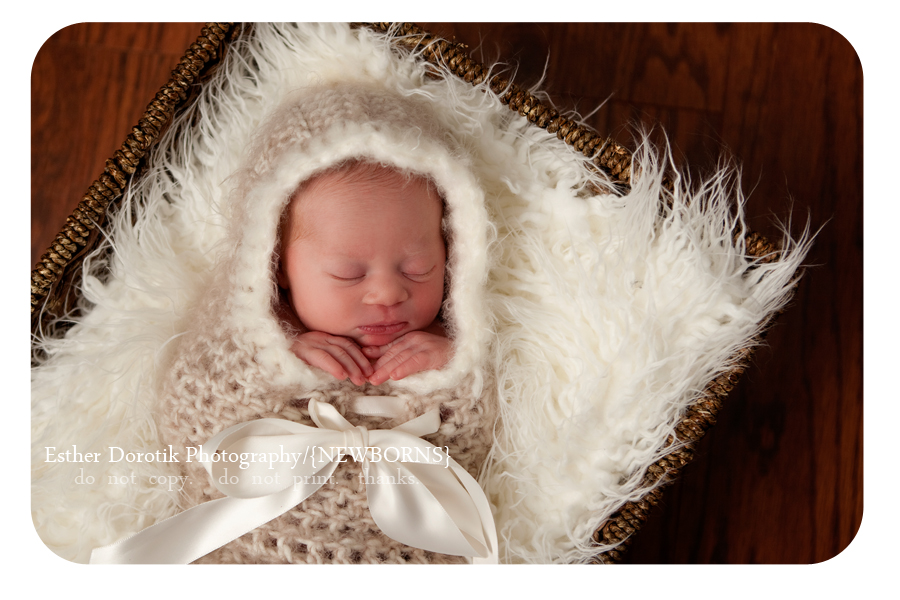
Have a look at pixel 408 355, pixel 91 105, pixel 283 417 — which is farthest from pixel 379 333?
pixel 91 105

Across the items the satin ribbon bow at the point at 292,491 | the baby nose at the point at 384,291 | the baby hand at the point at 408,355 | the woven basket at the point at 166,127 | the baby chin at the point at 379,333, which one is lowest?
the satin ribbon bow at the point at 292,491

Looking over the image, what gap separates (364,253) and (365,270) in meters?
0.03

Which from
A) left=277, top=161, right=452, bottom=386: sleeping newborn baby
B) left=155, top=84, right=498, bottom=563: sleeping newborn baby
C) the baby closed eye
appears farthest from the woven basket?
the baby closed eye

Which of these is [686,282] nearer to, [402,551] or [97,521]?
[402,551]

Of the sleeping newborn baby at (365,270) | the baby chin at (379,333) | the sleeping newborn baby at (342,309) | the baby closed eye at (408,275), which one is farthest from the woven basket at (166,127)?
the baby chin at (379,333)

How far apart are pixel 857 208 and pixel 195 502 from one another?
149 cm

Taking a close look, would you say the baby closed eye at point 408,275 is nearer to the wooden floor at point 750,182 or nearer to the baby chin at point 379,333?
the baby chin at point 379,333

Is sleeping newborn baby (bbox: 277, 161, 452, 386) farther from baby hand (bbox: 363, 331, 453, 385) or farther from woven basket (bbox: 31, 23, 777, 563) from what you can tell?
woven basket (bbox: 31, 23, 777, 563)

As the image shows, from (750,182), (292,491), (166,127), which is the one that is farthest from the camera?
(750,182)

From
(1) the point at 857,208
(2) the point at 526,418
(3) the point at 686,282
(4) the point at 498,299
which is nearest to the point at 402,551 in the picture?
(2) the point at 526,418

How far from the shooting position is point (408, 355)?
39.6 inches

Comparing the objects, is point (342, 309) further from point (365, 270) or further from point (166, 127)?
point (166, 127)

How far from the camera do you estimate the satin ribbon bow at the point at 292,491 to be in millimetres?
916

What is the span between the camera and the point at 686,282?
0.97m
